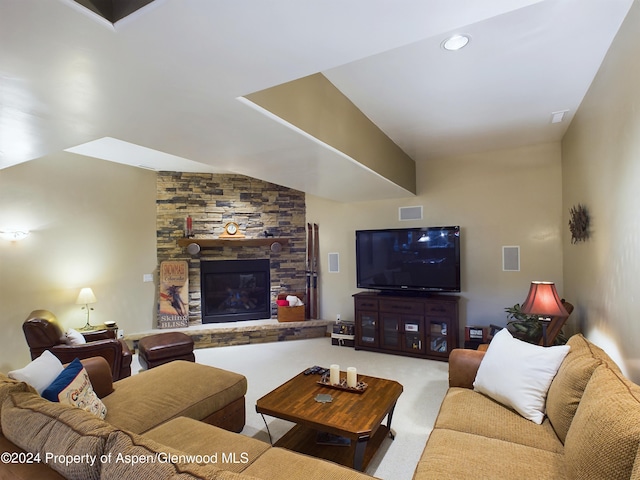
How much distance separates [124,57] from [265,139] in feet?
3.76

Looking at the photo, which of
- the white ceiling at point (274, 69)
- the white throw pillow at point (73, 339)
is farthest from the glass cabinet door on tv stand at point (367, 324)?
the white throw pillow at point (73, 339)

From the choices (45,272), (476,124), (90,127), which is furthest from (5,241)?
(476,124)

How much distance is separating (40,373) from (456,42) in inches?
122

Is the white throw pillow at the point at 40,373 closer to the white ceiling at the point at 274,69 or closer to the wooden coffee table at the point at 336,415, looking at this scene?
the wooden coffee table at the point at 336,415

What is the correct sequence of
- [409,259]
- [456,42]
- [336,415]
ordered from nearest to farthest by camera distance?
[456,42]
[336,415]
[409,259]

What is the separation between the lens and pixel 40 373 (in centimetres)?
192

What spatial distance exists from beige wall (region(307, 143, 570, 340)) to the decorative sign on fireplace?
2176 millimetres

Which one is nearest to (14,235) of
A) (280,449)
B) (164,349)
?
(164,349)

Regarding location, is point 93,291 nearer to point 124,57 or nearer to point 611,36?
point 124,57

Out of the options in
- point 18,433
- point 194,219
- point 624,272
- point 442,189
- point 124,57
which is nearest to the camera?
point 18,433

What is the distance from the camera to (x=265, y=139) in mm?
2504

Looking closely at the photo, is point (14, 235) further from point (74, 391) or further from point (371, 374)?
point (371, 374)

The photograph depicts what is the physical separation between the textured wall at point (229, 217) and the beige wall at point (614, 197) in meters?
3.99

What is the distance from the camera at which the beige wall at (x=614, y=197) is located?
1764 millimetres
